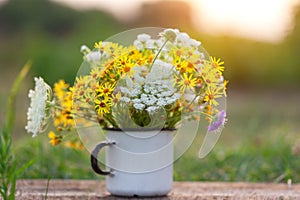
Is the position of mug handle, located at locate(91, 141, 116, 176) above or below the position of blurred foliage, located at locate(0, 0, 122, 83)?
below

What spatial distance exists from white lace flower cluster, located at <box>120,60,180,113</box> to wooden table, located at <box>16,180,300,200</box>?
35 centimetres

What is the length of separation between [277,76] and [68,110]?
8.62 meters

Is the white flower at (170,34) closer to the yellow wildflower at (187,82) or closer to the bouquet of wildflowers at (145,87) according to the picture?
the bouquet of wildflowers at (145,87)

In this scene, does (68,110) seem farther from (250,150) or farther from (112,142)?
(250,150)

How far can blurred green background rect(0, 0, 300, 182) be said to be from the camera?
332 cm

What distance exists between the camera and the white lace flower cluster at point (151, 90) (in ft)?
6.21

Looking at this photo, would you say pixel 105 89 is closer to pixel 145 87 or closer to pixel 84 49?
pixel 145 87

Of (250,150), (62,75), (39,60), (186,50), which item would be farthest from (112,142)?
(39,60)

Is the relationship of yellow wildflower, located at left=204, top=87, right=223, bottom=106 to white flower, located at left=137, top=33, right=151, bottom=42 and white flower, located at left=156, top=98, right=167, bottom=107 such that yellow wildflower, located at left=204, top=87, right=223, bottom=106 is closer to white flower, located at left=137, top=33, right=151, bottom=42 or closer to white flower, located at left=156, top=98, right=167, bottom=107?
white flower, located at left=156, top=98, right=167, bottom=107

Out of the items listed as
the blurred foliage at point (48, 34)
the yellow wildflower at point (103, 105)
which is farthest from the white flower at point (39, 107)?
the blurred foliage at point (48, 34)

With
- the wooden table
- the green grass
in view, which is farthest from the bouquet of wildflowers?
the green grass

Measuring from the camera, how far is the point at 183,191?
2.31m

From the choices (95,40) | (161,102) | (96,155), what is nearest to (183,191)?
(96,155)

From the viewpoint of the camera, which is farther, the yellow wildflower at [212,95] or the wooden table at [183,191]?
the wooden table at [183,191]
